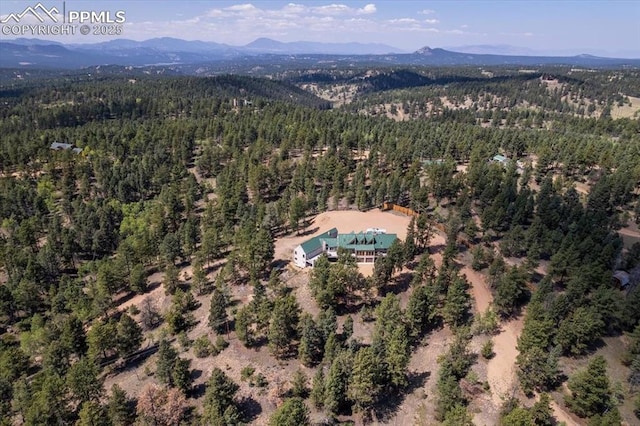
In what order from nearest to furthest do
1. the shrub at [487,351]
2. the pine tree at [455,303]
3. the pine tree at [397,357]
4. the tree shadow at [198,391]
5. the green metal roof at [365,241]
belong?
the pine tree at [397,357] → the tree shadow at [198,391] → the shrub at [487,351] → the pine tree at [455,303] → the green metal roof at [365,241]

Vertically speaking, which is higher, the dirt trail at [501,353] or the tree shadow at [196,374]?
the dirt trail at [501,353]

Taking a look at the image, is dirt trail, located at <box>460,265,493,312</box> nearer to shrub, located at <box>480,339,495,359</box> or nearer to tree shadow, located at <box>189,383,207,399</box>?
shrub, located at <box>480,339,495,359</box>

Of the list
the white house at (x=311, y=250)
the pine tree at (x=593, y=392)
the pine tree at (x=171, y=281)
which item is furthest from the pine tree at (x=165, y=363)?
the pine tree at (x=593, y=392)

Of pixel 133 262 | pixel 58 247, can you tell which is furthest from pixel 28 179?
pixel 133 262

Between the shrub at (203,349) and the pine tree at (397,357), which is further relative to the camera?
the shrub at (203,349)

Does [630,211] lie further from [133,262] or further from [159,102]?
[159,102]

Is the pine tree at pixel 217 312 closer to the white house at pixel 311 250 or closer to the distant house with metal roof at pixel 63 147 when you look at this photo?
the white house at pixel 311 250

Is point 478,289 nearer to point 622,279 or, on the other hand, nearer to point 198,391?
point 622,279
